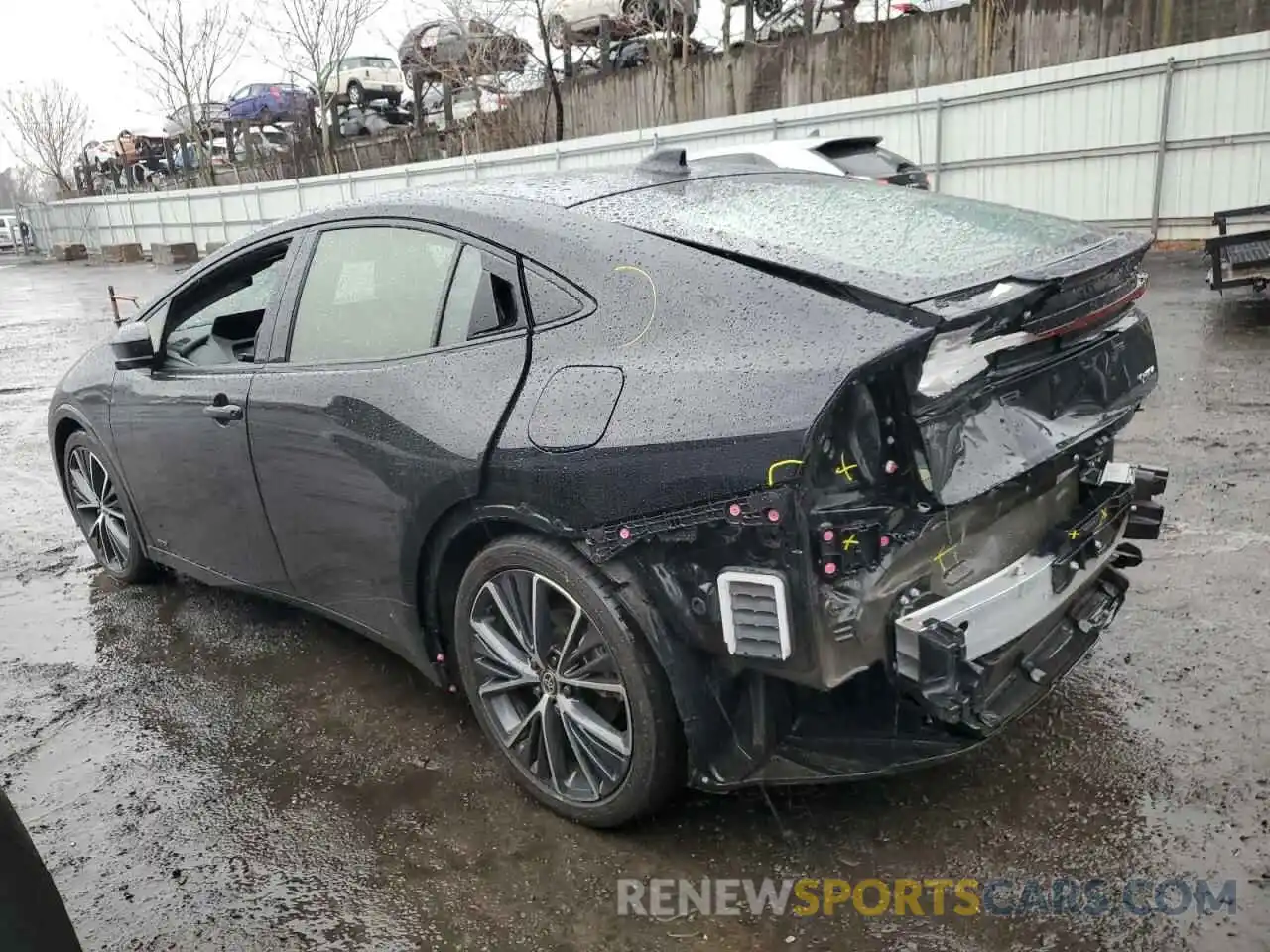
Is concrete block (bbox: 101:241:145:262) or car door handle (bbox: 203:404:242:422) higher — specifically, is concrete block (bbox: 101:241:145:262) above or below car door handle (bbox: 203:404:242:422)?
below

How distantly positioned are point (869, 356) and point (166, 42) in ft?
136

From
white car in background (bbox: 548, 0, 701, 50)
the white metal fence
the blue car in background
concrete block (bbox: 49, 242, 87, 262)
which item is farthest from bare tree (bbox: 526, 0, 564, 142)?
concrete block (bbox: 49, 242, 87, 262)

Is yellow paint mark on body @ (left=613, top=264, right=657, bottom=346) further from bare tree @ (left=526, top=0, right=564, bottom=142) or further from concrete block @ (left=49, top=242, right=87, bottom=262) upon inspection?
concrete block @ (left=49, top=242, right=87, bottom=262)

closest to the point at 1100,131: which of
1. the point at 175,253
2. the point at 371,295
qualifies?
the point at 371,295

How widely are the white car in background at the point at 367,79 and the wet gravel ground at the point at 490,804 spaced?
2850 centimetres

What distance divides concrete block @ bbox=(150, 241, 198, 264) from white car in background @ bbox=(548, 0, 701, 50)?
14.5 metres

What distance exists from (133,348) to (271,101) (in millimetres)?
31879

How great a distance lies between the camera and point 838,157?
9.41 metres

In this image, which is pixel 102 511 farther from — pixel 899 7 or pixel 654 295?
pixel 899 7

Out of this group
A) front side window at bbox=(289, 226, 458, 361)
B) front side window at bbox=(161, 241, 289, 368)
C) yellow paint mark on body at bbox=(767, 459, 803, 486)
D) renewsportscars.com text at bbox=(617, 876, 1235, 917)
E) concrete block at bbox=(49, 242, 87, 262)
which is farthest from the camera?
concrete block at bbox=(49, 242, 87, 262)

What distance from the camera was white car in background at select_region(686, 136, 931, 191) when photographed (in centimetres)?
895

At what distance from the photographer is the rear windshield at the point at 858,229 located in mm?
2342

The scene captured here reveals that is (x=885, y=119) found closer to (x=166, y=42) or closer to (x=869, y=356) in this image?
(x=869, y=356)

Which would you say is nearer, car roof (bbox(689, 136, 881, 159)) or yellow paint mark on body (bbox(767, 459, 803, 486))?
yellow paint mark on body (bbox(767, 459, 803, 486))
